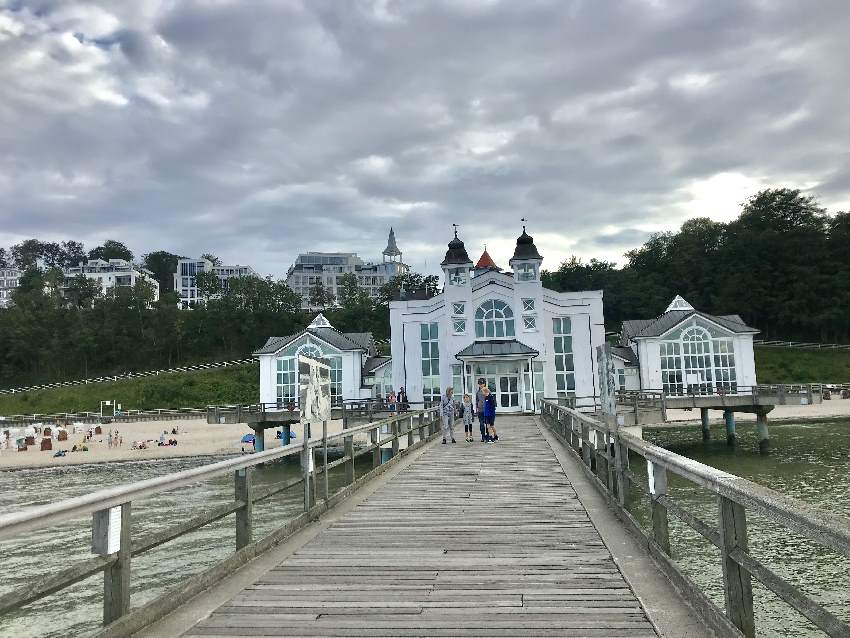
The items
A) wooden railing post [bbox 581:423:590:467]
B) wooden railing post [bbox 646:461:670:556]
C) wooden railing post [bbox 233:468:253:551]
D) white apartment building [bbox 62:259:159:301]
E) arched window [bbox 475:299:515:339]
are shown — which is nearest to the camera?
wooden railing post [bbox 646:461:670:556]

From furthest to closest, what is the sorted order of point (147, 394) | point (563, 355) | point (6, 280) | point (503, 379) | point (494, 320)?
1. point (6, 280)
2. point (147, 394)
3. point (563, 355)
4. point (494, 320)
5. point (503, 379)

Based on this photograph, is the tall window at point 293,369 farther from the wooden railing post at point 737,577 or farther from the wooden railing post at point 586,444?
the wooden railing post at point 737,577

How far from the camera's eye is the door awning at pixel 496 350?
107 feet

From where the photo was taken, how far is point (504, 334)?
34781mm

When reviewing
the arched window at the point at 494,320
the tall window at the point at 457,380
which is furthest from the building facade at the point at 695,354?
the tall window at the point at 457,380

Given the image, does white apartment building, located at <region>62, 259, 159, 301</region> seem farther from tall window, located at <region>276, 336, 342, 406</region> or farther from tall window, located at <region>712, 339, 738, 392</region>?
tall window, located at <region>712, 339, 738, 392</region>

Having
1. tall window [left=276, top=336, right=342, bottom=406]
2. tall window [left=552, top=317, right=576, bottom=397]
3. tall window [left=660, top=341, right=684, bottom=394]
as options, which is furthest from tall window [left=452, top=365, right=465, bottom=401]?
tall window [left=660, top=341, right=684, bottom=394]

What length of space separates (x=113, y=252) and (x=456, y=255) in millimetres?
121717

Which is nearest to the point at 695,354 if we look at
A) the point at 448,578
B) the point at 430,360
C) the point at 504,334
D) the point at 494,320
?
the point at 504,334

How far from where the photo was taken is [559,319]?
3534cm

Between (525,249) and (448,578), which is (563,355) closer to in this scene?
(525,249)

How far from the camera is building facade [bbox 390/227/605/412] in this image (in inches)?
1336

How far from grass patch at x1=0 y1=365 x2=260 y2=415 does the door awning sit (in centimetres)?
3787

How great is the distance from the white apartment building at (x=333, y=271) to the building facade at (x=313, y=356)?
78805 millimetres
